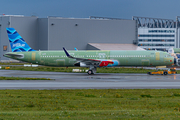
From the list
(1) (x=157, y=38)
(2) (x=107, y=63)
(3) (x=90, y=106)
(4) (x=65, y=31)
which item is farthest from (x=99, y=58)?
(1) (x=157, y=38)

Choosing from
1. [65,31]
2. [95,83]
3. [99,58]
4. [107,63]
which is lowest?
[95,83]

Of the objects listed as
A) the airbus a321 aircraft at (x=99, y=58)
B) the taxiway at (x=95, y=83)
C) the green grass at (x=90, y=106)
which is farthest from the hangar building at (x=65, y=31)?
the green grass at (x=90, y=106)

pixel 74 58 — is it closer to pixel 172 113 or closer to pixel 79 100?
pixel 79 100

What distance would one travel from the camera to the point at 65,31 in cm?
8731

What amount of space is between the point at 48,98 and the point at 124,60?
25.8 m

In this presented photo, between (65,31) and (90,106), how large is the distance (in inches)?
2913

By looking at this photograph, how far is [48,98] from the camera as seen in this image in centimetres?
1725

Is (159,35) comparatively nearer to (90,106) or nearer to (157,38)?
(157,38)

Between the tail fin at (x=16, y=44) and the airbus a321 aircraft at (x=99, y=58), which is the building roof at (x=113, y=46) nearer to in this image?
the tail fin at (x=16, y=44)

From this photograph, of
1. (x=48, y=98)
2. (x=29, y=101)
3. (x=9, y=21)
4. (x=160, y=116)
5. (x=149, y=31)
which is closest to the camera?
(x=160, y=116)

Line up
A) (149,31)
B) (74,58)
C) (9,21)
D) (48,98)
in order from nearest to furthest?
(48,98), (74,58), (9,21), (149,31)

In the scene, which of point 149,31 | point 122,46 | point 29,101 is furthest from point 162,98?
point 149,31

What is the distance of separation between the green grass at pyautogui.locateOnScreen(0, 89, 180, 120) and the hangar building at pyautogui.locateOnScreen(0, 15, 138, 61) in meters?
69.3

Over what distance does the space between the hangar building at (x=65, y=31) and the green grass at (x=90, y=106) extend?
69.3 meters
